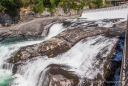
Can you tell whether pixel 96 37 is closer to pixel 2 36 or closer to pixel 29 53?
pixel 29 53

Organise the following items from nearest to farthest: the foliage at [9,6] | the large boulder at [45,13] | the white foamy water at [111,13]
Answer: the white foamy water at [111,13] < the foliage at [9,6] < the large boulder at [45,13]

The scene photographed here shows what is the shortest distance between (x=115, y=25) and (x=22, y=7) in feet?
58.3

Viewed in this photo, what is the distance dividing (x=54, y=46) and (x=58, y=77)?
4196 mm

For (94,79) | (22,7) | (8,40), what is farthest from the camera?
(22,7)

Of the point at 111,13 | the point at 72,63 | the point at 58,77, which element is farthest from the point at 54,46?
the point at 111,13

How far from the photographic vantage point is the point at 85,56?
39.5ft

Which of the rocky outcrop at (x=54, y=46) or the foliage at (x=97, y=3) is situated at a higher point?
the foliage at (x=97, y=3)

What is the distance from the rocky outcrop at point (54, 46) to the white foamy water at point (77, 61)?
0.50 meters

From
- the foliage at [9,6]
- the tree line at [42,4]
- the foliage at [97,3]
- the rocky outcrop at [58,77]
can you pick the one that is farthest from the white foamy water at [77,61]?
the foliage at [97,3]

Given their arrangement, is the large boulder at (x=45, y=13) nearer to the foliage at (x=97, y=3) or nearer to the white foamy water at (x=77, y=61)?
the foliage at (x=97, y=3)

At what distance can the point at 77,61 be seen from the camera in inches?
471

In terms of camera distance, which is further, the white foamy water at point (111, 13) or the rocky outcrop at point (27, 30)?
the rocky outcrop at point (27, 30)

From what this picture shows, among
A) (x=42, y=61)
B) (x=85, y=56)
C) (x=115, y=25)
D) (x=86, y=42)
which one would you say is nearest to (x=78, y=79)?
(x=85, y=56)

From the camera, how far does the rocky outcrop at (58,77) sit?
9.41 m
